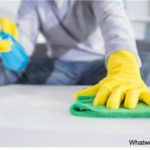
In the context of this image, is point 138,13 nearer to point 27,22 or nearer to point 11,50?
point 27,22

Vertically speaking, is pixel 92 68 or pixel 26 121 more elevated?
pixel 26 121

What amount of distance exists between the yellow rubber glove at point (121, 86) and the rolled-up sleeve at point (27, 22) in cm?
43

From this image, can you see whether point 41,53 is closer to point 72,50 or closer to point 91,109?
point 72,50

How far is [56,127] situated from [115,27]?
0.35m

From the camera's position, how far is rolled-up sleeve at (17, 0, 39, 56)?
108 cm

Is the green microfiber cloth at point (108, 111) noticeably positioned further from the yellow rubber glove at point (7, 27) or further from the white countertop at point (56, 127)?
the yellow rubber glove at point (7, 27)

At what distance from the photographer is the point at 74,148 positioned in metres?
0.40

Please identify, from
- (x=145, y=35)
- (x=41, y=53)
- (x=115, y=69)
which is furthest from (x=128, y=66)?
(x=145, y=35)

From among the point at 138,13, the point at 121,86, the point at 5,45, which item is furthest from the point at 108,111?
the point at 138,13

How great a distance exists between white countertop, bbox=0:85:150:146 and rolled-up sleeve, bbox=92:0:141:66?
0.50 feet

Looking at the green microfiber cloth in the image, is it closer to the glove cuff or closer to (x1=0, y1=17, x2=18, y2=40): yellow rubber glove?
the glove cuff

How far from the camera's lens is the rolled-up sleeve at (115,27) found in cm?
71

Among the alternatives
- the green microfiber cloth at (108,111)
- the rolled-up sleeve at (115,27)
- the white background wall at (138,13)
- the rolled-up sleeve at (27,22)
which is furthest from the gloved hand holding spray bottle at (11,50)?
the white background wall at (138,13)

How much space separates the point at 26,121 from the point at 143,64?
525 mm
